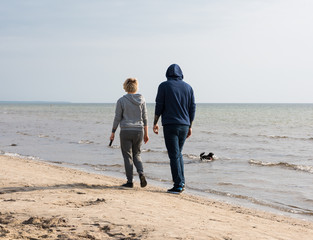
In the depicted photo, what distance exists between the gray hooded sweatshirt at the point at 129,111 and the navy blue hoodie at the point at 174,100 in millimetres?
316

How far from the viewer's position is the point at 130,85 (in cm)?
643

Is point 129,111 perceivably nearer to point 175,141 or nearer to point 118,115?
point 118,115

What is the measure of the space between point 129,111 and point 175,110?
0.75 meters

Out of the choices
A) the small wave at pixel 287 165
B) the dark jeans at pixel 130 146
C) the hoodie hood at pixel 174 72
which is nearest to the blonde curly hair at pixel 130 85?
the hoodie hood at pixel 174 72

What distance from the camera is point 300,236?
4520mm

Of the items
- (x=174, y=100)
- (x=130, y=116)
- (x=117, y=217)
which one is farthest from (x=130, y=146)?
(x=117, y=217)

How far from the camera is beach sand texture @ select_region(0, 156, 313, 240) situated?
13.0 feet

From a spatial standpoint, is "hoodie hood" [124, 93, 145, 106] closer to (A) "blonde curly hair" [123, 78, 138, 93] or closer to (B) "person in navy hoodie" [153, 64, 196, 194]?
(A) "blonde curly hair" [123, 78, 138, 93]

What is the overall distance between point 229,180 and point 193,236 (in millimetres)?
5454

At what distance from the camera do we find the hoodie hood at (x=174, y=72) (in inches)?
252

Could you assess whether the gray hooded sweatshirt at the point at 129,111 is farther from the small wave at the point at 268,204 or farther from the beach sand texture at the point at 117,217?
the small wave at the point at 268,204

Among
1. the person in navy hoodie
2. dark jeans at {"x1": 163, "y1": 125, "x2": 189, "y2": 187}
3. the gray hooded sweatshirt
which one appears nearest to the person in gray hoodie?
the gray hooded sweatshirt

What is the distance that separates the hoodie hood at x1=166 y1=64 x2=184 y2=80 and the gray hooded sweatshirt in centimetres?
58

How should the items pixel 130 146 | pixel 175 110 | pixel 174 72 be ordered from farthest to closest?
pixel 130 146 → pixel 174 72 → pixel 175 110
